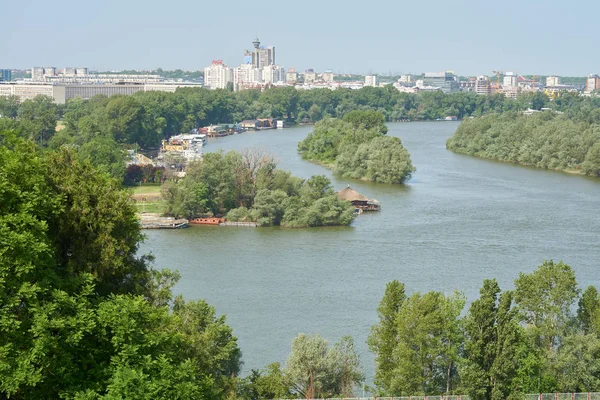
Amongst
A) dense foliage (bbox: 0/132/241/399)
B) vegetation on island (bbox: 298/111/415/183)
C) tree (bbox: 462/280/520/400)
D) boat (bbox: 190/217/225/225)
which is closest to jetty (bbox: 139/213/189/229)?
boat (bbox: 190/217/225/225)

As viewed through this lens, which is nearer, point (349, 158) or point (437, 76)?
point (349, 158)

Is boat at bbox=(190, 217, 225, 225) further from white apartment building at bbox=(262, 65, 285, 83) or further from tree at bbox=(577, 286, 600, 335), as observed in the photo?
white apartment building at bbox=(262, 65, 285, 83)

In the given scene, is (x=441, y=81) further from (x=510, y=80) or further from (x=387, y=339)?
(x=387, y=339)

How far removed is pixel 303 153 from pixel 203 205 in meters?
8.11

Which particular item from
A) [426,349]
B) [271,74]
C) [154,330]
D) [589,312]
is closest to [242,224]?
[589,312]

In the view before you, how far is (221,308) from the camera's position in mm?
8031

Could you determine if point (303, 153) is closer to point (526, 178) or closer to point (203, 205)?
point (526, 178)

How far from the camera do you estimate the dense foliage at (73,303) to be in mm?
3637

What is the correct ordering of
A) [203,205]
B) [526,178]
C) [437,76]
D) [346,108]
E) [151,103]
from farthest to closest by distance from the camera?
1. [437,76]
2. [346,108]
3. [151,103]
4. [526,178]
5. [203,205]

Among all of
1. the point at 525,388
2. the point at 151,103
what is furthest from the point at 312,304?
the point at 151,103

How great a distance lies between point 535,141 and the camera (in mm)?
19844

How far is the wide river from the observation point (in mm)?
7812

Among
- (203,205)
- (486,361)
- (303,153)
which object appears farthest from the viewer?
(303,153)

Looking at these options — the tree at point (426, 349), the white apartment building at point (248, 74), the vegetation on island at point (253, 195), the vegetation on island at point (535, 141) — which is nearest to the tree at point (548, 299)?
the tree at point (426, 349)
